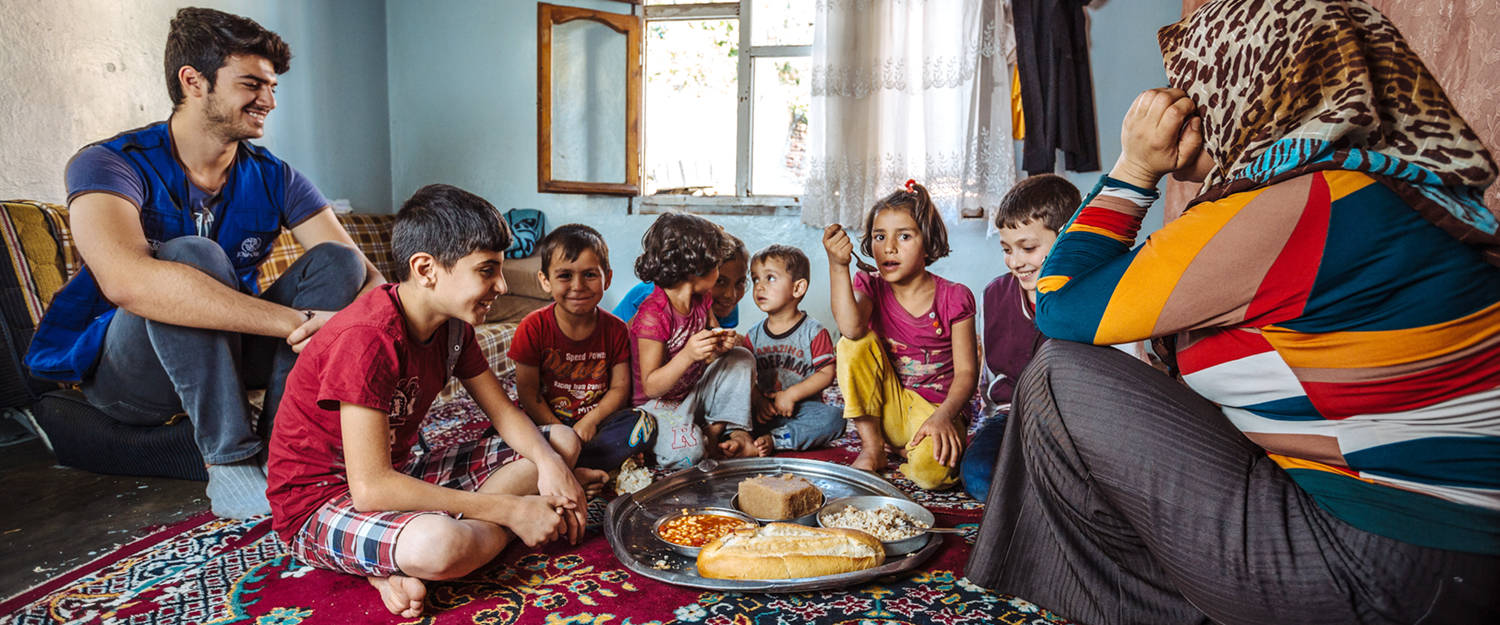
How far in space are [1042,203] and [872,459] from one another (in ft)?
2.98

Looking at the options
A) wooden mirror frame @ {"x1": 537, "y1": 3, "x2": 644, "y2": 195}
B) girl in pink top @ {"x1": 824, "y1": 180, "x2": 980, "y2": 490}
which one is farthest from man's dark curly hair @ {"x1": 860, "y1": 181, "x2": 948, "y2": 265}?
wooden mirror frame @ {"x1": 537, "y1": 3, "x2": 644, "y2": 195}

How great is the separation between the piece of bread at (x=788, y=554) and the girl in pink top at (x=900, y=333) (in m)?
0.69

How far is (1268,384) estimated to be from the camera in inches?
41.9

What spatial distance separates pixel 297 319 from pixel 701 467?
1153mm

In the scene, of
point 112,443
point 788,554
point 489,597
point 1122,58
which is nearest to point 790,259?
point 788,554

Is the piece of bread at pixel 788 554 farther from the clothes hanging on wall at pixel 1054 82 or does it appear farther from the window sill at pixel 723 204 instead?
the window sill at pixel 723 204

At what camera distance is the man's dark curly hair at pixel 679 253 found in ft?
8.25

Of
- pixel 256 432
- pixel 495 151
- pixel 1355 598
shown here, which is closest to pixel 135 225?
pixel 256 432

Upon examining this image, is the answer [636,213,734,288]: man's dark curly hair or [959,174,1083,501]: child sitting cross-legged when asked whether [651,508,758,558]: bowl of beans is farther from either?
[636,213,734,288]: man's dark curly hair

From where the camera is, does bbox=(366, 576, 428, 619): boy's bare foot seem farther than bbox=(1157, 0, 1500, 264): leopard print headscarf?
Yes

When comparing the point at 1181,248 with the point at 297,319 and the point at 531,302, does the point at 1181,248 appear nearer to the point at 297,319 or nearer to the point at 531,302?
the point at 297,319

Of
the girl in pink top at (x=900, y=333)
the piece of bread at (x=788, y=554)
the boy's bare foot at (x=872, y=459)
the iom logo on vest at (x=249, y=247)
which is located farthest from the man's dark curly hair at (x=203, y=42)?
the boy's bare foot at (x=872, y=459)

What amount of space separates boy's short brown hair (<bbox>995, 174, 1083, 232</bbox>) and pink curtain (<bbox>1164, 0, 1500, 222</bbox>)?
0.79m

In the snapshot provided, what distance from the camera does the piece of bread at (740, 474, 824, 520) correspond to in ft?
5.64
